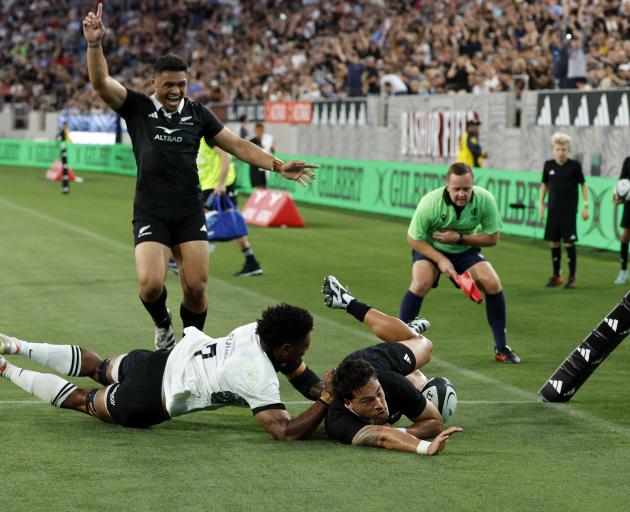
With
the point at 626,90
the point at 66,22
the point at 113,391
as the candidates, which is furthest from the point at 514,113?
the point at 66,22

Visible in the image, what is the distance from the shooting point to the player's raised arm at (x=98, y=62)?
8.62 metres

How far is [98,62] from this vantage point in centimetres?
873

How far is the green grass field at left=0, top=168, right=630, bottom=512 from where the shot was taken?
643 cm

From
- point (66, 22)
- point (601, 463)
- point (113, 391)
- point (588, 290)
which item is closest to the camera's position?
point (601, 463)

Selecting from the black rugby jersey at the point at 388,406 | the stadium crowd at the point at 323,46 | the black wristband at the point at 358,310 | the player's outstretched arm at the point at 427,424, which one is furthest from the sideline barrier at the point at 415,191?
the black rugby jersey at the point at 388,406

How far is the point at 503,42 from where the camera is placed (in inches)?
1240

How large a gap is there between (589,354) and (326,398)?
2.46m

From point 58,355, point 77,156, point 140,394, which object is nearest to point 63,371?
point 58,355

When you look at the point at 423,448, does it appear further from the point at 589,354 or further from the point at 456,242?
the point at 456,242

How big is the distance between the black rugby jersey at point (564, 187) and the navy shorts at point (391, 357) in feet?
29.1

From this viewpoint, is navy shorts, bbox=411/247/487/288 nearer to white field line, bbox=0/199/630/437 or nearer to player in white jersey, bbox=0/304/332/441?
white field line, bbox=0/199/630/437

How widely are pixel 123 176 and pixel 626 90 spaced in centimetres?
2463

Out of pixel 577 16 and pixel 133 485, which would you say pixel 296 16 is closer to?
pixel 577 16

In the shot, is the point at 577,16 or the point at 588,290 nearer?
the point at 588,290
